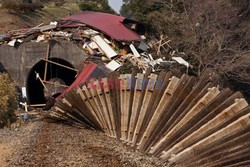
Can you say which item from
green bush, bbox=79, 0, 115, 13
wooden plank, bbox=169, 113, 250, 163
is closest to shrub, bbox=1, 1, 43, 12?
green bush, bbox=79, 0, 115, 13

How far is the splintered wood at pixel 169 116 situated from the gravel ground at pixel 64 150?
0.62 metres

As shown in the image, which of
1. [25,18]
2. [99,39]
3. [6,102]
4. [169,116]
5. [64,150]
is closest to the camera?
[64,150]

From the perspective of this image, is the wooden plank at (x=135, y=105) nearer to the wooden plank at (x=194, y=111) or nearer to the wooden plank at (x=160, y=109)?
the wooden plank at (x=160, y=109)

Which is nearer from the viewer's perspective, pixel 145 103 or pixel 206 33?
pixel 145 103

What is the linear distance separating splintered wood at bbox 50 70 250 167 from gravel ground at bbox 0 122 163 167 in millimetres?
618

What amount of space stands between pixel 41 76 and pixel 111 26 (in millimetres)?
6440

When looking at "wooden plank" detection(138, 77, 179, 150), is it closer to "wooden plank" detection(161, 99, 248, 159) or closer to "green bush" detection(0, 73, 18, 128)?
"wooden plank" detection(161, 99, 248, 159)

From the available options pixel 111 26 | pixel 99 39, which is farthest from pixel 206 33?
pixel 99 39

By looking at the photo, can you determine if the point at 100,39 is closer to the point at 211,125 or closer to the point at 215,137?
the point at 211,125

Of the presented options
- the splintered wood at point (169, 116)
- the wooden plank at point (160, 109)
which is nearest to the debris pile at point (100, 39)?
the splintered wood at point (169, 116)

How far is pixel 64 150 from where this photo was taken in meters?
8.37

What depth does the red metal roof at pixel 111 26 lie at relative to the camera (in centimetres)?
2106

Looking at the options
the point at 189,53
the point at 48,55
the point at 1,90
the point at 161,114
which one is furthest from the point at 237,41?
the point at 1,90

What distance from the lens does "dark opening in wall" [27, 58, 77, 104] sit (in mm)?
21036
